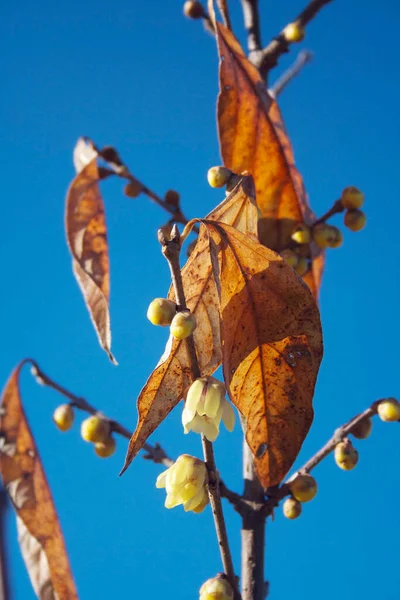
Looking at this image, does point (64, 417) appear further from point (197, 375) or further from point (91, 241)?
point (197, 375)

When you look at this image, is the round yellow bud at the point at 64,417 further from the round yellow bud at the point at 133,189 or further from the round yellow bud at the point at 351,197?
the round yellow bud at the point at 351,197

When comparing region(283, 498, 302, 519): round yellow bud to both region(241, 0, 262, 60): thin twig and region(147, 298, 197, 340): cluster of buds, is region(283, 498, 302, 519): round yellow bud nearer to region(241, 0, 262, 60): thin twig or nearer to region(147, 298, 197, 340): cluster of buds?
region(147, 298, 197, 340): cluster of buds

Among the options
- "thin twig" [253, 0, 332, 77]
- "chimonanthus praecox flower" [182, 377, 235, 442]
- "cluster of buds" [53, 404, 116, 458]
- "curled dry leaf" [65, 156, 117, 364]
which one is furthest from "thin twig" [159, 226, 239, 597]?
"thin twig" [253, 0, 332, 77]

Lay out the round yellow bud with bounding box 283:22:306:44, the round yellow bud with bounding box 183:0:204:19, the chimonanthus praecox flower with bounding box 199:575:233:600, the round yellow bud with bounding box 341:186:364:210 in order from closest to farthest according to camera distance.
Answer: the chimonanthus praecox flower with bounding box 199:575:233:600, the round yellow bud with bounding box 341:186:364:210, the round yellow bud with bounding box 283:22:306:44, the round yellow bud with bounding box 183:0:204:19

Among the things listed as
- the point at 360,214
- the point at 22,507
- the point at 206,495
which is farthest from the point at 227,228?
the point at 360,214

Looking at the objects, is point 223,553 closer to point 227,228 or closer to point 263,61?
point 227,228

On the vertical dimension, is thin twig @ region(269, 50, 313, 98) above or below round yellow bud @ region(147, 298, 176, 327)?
above

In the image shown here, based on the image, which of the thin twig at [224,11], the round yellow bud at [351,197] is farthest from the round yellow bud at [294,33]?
the round yellow bud at [351,197]
